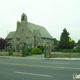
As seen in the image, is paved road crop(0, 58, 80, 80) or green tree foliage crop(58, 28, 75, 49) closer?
paved road crop(0, 58, 80, 80)

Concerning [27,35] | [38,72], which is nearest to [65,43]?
[27,35]

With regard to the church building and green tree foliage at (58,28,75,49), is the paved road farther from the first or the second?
the church building

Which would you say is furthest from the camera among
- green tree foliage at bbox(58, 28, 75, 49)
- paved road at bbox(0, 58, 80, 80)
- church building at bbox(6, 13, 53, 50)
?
church building at bbox(6, 13, 53, 50)

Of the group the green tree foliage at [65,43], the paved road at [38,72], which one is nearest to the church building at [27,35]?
the green tree foliage at [65,43]

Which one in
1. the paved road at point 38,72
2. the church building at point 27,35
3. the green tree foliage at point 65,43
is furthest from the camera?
the church building at point 27,35

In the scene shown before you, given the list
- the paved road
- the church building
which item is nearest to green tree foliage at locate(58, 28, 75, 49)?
the church building

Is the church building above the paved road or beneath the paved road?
above

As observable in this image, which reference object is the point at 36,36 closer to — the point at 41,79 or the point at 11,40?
the point at 11,40

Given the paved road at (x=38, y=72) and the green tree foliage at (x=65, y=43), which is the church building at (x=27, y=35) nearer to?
the green tree foliage at (x=65, y=43)

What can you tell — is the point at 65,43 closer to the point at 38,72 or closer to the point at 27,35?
the point at 27,35

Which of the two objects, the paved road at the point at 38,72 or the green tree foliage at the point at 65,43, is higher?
the green tree foliage at the point at 65,43

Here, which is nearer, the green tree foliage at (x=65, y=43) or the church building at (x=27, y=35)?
the green tree foliage at (x=65, y=43)

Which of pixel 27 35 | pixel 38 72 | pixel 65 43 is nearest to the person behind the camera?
pixel 38 72

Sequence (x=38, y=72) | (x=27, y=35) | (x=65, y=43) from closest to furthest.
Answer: (x=38, y=72)
(x=65, y=43)
(x=27, y=35)
